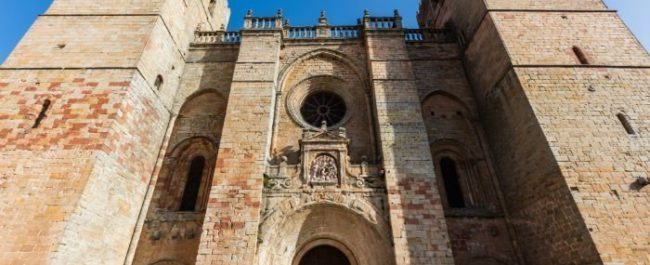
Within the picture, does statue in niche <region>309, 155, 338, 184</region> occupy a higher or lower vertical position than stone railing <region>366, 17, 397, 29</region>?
lower

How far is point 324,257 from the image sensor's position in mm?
6852

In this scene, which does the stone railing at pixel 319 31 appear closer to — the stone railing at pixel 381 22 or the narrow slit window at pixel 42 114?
the stone railing at pixel 381 22

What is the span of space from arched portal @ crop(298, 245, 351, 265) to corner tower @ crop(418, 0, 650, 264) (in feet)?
13.3

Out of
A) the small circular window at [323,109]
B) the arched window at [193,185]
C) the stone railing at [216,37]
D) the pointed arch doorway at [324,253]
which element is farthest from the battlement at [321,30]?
the pointed arch doorway at [324,253]

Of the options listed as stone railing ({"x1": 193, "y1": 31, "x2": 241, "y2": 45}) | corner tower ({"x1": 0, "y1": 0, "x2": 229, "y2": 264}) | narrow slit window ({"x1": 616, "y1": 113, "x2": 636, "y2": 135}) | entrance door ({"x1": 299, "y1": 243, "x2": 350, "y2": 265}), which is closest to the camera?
corner tower ({"x1": 0, "y1": 0, "x2": 229, "y2": 264})

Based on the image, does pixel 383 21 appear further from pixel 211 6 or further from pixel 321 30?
pixel 211 6

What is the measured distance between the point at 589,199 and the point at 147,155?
956cm

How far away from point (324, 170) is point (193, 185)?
3.64 metres

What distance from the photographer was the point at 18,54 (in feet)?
23.2

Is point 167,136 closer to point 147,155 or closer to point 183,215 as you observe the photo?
point 147,155

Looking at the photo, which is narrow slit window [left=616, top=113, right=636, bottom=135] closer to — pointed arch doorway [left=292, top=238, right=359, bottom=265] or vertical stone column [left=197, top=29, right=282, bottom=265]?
pointed arch doorway [left=292, top=238, right=359, bottom=265]

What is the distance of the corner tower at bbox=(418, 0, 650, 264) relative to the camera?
5234 millimetres

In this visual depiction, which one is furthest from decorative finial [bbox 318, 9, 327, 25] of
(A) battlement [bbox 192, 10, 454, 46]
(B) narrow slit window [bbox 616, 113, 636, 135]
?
(B) narrow slit window [bbox 616, 113, 636, 135]

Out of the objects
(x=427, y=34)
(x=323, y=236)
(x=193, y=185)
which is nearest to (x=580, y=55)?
(x=427, y=34)
